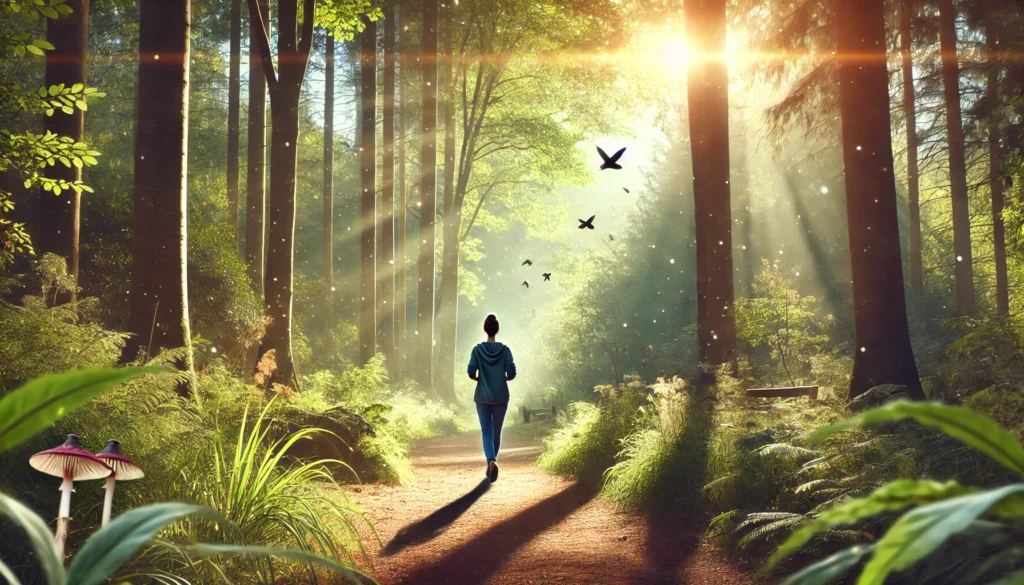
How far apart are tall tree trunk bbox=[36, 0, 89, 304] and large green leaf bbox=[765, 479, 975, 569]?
10.9m

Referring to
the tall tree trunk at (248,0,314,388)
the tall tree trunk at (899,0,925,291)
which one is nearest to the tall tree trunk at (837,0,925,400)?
the tall tree trunk at (899,0,925,291)

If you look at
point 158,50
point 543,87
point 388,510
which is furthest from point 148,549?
point 543,87

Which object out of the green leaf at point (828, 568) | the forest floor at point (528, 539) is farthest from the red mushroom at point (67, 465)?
the forest floor at point (528, 539)

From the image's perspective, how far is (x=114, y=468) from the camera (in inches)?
114

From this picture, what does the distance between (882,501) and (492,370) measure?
8.27m

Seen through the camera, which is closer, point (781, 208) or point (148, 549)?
point (148, 549)

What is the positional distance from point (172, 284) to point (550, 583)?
4.74m

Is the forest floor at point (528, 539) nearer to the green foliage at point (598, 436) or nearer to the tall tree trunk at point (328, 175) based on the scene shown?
the green foliage at point (598, 436)

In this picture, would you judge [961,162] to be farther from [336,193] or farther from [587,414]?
[336,193]

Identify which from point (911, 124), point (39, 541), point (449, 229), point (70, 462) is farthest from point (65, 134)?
point (911, 124)

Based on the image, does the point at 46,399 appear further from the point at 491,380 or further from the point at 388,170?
the point at 388,170

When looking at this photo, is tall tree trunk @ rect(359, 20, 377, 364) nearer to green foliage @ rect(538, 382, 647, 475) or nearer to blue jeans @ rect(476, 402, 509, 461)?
Answer: green foliage @ rect(538, 382, 647, 475)

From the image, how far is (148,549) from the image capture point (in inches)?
149

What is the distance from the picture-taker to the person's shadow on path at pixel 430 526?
20.4ft
